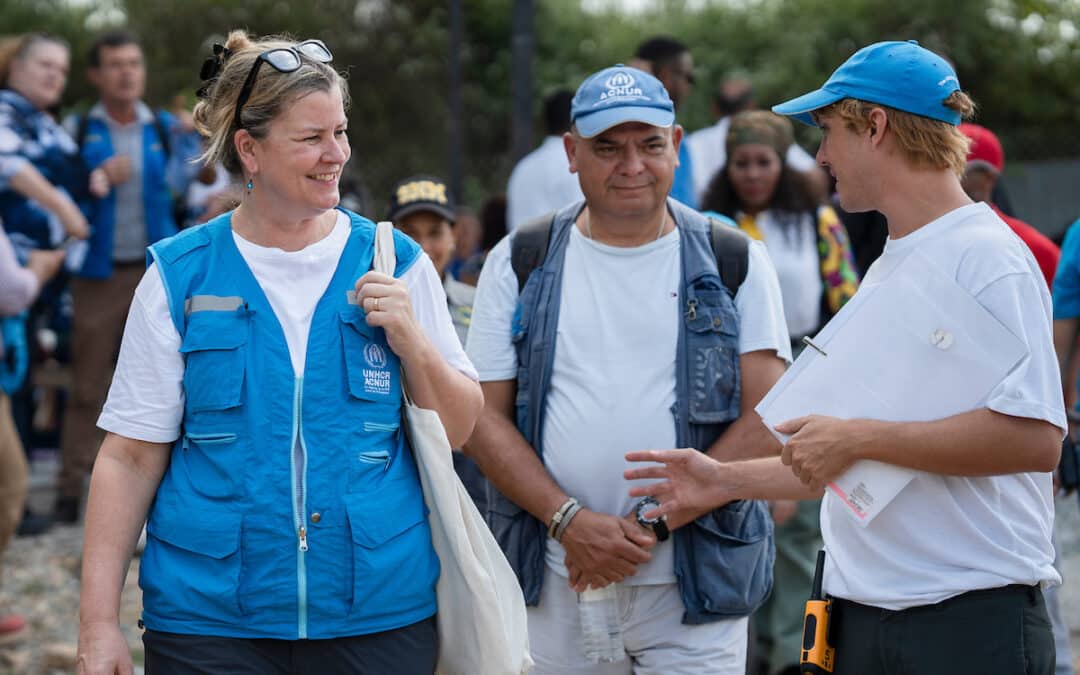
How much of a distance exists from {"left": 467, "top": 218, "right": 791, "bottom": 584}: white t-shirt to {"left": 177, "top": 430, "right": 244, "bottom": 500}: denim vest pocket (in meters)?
1.09

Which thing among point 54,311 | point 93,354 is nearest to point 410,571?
point 93,354

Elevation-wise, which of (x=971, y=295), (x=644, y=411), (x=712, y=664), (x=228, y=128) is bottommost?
(x=712, y=664)

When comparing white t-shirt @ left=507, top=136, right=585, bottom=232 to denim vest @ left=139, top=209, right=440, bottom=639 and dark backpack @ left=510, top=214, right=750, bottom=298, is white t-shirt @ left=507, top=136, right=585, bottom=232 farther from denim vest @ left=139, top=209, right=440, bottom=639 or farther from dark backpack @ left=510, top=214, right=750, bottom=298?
denim vest @ left=139, top=209, right=440, bottom=639

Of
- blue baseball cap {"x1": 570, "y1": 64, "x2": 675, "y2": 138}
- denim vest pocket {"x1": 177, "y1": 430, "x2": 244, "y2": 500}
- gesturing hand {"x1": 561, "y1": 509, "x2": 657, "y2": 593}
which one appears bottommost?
gesturing hand {"x1": 561, "y1": 509, "x2": 657, "y2": 593}

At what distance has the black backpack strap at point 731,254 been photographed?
3930mm

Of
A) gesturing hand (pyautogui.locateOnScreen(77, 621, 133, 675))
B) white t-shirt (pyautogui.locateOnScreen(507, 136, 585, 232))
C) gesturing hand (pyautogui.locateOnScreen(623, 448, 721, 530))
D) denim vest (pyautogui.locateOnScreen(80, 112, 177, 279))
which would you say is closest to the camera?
gesturing hand (pyautogui.locateOnScreen(77, 621, 133, 675))

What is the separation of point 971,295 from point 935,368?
0.17 meters

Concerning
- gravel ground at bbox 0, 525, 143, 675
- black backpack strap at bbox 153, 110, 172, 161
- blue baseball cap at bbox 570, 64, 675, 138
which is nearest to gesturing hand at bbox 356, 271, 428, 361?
blue baseball cap at bbox 570, 64, 675, 138

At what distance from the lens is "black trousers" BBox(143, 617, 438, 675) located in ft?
9.98

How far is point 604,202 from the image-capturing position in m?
3.94

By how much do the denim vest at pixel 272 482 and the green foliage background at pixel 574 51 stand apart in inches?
348

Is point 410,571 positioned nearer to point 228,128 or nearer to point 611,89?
point 228,128

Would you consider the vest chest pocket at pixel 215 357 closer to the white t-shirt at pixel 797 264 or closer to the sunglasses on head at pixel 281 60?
the sunglasses on head at pixel 281 60

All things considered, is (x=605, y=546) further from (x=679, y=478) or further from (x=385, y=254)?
(x=385, y=254)
